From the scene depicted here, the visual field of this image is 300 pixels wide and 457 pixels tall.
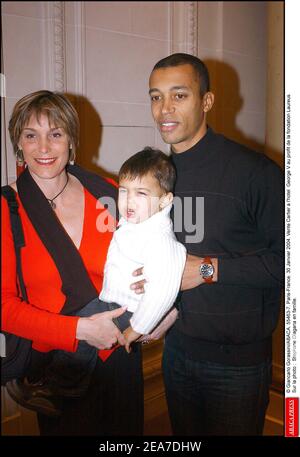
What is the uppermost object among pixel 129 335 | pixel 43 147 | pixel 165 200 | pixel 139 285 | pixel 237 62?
pixel 237 62

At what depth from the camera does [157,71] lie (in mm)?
1010

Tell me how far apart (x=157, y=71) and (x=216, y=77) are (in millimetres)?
212

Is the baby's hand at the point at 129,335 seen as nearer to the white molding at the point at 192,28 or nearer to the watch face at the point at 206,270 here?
the watch face at the point at 206,270

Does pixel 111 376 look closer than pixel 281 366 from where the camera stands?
Yes

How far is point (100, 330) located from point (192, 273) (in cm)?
23

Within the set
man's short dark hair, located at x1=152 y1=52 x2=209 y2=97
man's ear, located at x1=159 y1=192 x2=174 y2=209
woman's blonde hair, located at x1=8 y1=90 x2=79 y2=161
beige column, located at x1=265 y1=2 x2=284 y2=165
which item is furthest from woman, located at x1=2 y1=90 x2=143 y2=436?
beige column, located at x1=265 y1=2 x2=284 y2=165

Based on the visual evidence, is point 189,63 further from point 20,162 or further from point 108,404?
point 108,404

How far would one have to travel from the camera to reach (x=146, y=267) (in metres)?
0.94

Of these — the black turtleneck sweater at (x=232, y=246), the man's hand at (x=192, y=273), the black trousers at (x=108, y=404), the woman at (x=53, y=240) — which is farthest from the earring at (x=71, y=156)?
the black trousers at (x=108, y=404)

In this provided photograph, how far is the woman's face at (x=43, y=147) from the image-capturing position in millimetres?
918

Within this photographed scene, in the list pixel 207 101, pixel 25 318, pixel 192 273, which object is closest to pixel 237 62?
pixel 207 101

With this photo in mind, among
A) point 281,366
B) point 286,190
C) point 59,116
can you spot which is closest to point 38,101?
point 59,116

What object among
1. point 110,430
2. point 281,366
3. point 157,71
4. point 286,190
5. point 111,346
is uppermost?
point 157,71

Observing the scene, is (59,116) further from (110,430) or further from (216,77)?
(110,430)
